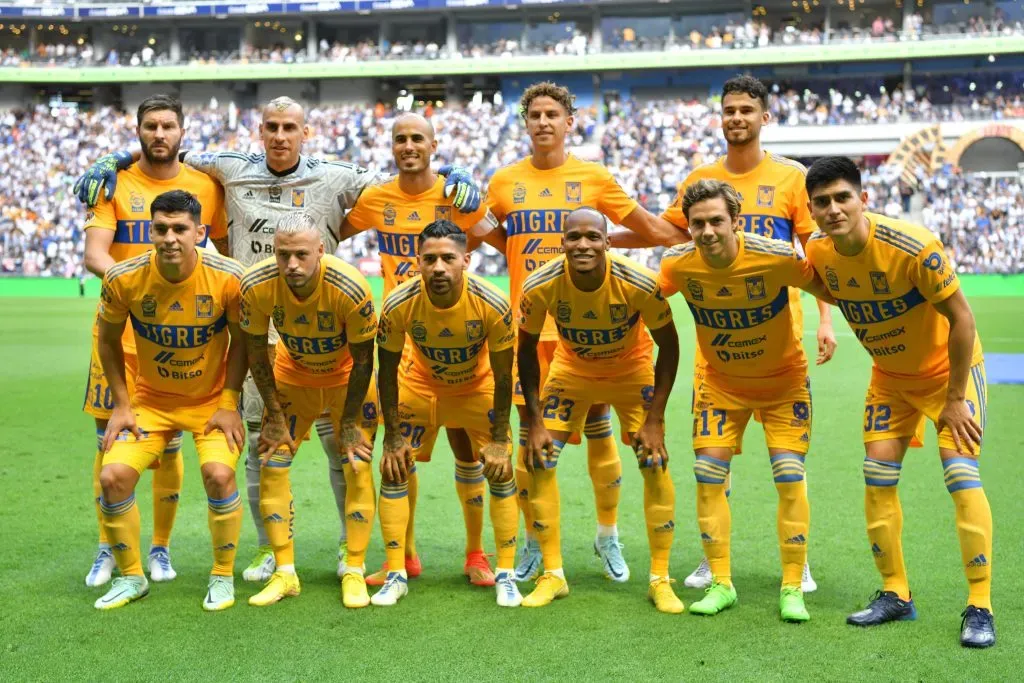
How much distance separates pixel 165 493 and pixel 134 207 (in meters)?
1.72

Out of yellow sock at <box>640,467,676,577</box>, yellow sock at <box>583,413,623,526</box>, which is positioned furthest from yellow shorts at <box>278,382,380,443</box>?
yellow sock at <box>640,467,676,577</box>

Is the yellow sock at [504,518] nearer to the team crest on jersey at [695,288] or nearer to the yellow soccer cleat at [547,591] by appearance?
the yellow soccer cleat at [547,591]

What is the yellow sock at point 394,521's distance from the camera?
5648 millimetres

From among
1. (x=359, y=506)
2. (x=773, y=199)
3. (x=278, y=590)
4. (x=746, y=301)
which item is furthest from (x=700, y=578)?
(x=278, y=590)

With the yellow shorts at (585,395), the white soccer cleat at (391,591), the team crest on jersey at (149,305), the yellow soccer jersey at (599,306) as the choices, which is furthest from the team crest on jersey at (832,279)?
the team crest on jersey at (149,305)

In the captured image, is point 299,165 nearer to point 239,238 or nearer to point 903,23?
point 239,238

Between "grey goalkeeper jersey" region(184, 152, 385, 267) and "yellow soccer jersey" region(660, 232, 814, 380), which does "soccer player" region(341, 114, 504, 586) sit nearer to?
"grey goalkeeper jersey" region(184, 152, 385, 267)

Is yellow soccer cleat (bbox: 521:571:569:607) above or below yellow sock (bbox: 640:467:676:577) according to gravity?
below

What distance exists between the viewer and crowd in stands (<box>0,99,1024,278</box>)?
1373 inches

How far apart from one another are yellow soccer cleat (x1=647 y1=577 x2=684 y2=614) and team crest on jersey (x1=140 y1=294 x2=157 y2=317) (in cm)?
309

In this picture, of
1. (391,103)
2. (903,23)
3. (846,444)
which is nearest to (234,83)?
(391,103)

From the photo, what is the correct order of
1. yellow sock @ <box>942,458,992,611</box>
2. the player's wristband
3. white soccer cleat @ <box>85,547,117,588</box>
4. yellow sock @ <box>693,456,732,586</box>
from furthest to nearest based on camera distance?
white soccer cleat @ <box>85,547,117,588</box> → the player's wristband → yellow sock @ <box>693,456,732,586</box> → yellow sock @ <box>942,458,992,611</box>

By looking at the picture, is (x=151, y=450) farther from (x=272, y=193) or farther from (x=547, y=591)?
(x=547, y=591)

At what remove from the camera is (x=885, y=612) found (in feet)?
16.7
